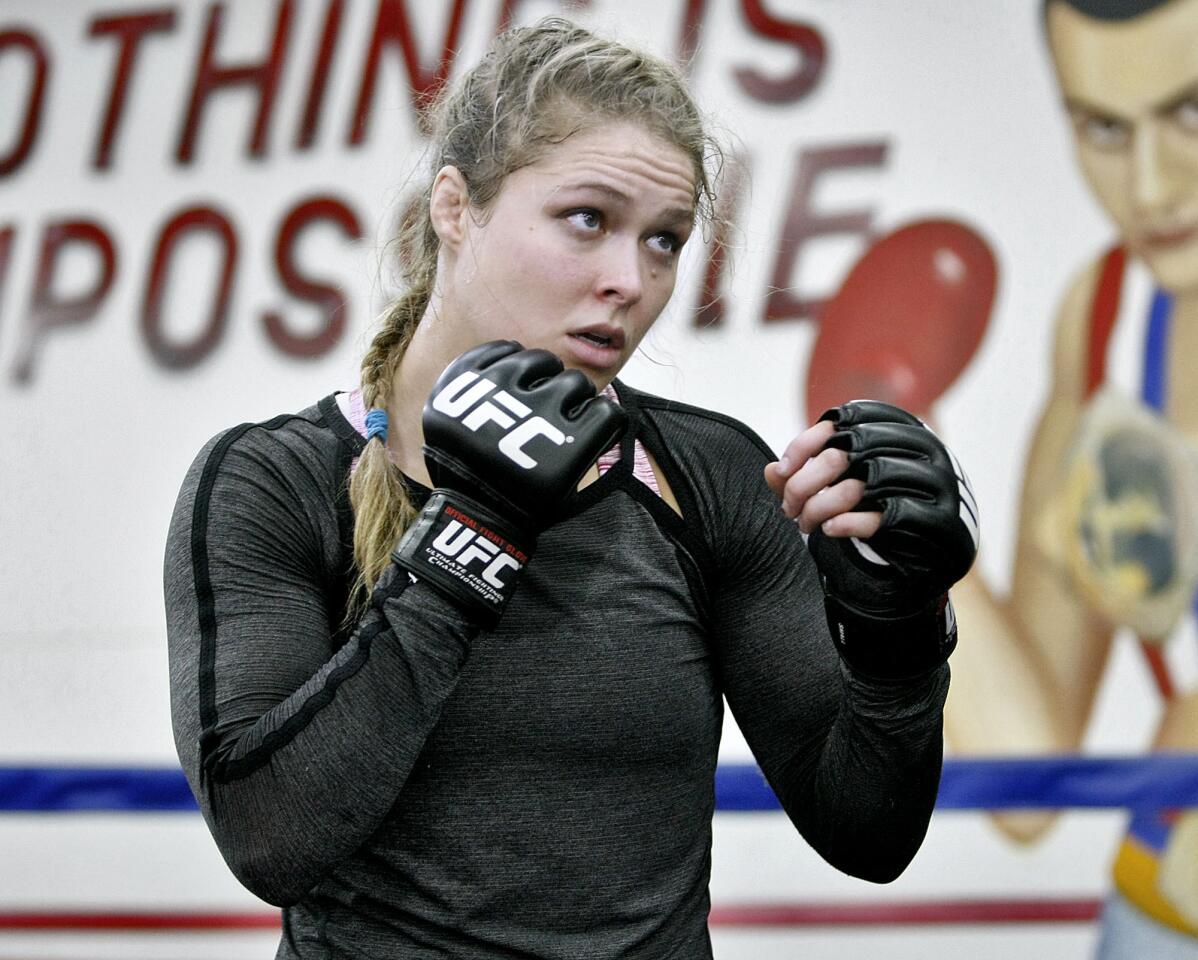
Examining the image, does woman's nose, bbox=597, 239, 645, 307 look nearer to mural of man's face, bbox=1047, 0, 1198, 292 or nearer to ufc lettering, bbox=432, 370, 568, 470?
ufc lettering, bbox=432, 370, 568, 470

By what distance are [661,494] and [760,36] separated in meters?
1.06

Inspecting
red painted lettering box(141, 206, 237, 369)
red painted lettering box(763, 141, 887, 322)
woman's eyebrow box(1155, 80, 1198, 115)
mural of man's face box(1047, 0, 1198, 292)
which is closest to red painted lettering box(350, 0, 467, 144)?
red painted lettering box(141, 206, 237, 369)

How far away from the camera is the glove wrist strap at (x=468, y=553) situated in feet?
2.53

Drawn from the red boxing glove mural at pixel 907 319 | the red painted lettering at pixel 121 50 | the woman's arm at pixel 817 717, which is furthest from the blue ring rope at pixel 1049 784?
the red painted lettering at pixel 121 50

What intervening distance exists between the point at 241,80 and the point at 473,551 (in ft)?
4.37

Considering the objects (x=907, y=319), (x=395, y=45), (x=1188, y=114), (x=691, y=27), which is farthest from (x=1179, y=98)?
(x=395, y=45)

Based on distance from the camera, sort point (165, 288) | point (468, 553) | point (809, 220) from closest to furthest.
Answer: point (468, 553)
point (809, 220)
point (165, 288)

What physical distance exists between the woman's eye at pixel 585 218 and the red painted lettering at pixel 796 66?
957 millimetres

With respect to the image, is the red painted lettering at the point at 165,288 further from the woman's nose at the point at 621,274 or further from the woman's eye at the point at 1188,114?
the woman's eye at the point at 1188,114

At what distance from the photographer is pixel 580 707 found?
835 millimetres

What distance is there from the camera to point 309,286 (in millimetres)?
1842

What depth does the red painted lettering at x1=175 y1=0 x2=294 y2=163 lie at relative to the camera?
6.13 ft

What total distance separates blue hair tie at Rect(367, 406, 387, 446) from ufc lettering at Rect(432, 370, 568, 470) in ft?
0.33

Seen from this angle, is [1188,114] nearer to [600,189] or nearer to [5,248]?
[600,189]
